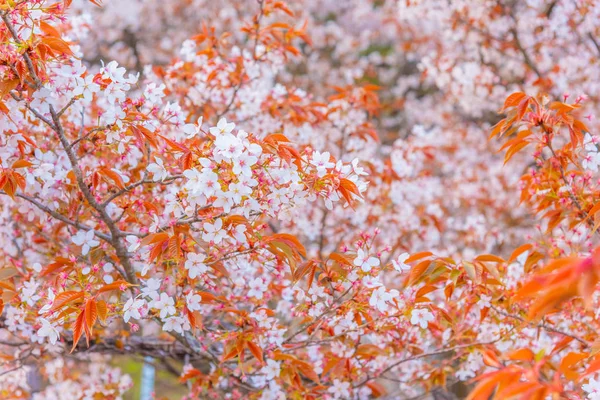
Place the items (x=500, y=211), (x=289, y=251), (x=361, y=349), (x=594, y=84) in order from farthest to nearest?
(x=500, y=211) < (x=594, y=84) < (x=361, y=349) < (x=289, y=251)

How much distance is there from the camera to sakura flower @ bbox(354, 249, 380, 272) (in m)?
1.86

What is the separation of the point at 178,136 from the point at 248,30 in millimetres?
960

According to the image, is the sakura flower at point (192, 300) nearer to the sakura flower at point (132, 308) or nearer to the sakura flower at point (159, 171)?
the sakura flower at point (132, 308)

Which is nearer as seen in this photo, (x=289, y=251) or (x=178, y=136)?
(x=289, y=251)

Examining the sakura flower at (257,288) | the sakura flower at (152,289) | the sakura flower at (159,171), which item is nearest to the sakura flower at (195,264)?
the sakura flower at (152,289)

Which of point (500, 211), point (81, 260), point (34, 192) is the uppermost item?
point (500, 211)

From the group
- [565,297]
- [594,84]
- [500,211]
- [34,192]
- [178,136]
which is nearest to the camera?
[565,297]

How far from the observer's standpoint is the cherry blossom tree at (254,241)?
1697 millimetres

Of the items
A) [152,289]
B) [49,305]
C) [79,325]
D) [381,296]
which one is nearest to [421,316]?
[381,296]

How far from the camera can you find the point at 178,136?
2.53 metres

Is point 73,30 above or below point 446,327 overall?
above

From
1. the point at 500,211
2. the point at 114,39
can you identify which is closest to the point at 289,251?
the point at 500,211

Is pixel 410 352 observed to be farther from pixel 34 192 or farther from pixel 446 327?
pixel 34 192

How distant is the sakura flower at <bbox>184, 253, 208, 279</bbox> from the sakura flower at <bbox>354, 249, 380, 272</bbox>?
1.61 feet
